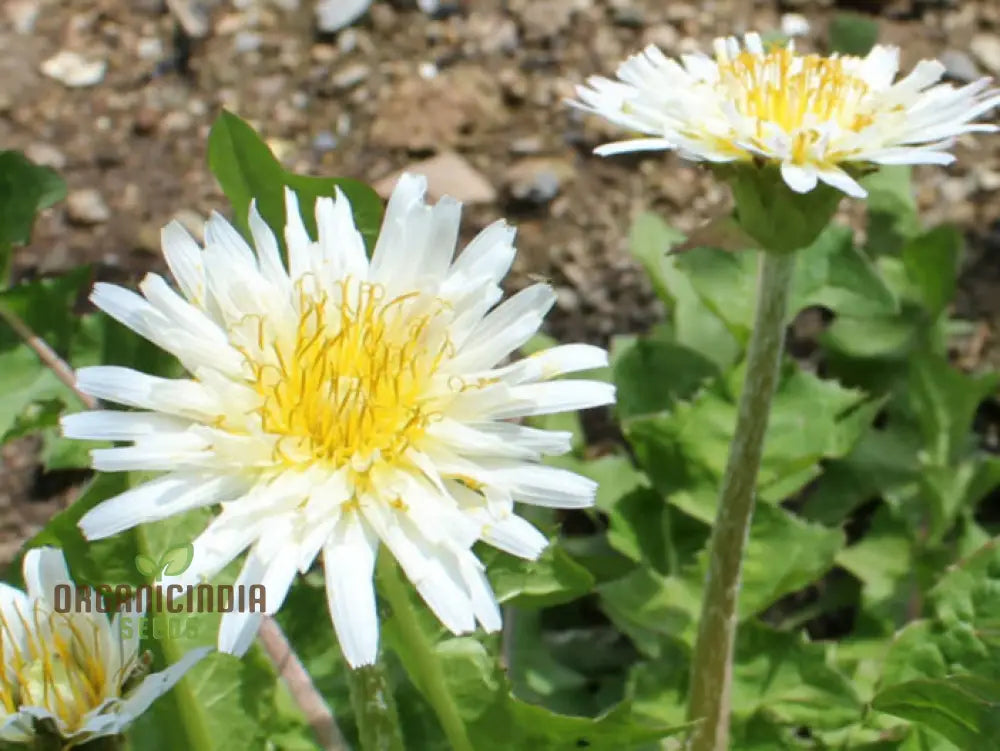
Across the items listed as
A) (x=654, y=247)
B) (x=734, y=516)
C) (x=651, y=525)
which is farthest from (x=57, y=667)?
(x=654, y=247)

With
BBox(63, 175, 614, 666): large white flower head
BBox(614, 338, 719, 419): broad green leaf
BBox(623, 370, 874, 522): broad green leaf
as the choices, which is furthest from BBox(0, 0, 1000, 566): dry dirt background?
BBox(63, 175, 614, 666): large white flower head

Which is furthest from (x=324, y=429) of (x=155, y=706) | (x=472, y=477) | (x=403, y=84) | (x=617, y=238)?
(x=403, y=84)

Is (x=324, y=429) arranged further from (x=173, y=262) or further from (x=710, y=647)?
(x=710, y=647)

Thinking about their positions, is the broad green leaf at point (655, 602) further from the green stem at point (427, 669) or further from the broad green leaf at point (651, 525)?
the green stem at point (427, 669)

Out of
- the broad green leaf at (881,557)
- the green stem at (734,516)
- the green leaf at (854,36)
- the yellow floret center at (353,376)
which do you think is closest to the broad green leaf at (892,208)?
the green leaf at (854,36)

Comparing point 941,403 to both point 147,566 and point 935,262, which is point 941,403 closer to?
point 935,262

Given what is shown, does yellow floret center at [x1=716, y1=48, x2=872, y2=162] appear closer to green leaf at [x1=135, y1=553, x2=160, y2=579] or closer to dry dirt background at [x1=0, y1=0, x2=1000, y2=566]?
green leaf at [x1=135, y1=553, x2=160, y2=579]
